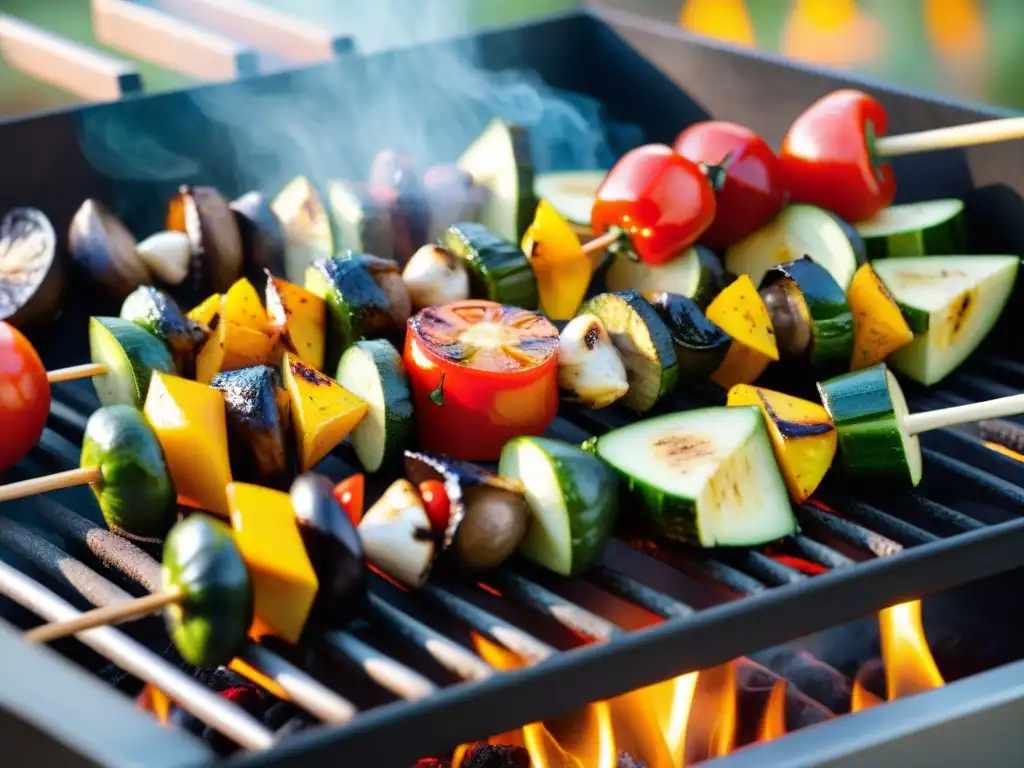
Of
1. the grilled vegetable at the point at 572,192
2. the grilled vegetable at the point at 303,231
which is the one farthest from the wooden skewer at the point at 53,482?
the grilled vegetable at the point at 572,192

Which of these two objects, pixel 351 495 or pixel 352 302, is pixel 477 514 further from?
pixel 352 302

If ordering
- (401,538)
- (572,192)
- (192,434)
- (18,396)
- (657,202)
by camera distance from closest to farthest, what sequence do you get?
1. (401,538)
2. (192,434)
3. (18,396)
4. (657,202)
5. (572,192)

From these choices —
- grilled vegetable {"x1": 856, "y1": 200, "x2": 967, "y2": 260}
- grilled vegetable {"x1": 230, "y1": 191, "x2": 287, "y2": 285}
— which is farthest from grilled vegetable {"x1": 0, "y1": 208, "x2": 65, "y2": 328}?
grilled vegetable {"x1": 856, "y1": 200, "x2": 967, "y2": 260}

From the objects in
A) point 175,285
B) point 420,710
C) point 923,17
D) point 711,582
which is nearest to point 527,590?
point 711,582

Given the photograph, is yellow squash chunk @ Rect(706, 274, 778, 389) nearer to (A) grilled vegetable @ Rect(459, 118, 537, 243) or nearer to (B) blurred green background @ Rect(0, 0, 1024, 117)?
(A) grilled vegetable @ Rect(459, 118, 537, 243)

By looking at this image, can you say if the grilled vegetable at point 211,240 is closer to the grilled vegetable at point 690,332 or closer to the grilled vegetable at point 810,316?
the grilled vegetable at point 690,332

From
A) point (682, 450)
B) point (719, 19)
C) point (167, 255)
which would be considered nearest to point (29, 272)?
point (167, 255)

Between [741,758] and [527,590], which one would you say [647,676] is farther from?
[527,590]
